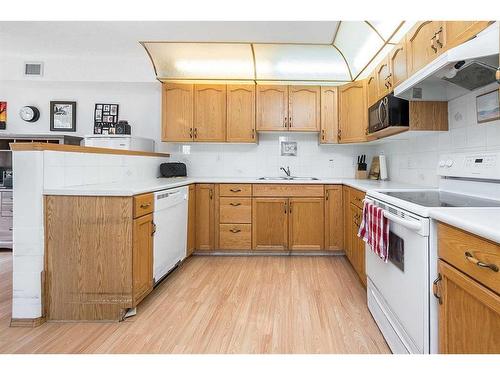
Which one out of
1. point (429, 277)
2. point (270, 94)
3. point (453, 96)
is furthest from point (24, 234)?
point (453, 96)

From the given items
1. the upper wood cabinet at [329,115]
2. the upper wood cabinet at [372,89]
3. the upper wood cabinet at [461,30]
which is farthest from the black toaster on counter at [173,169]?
the upper wood cabinet at [461,30]

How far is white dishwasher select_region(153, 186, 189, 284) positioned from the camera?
7.04 ft

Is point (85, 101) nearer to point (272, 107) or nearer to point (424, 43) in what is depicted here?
point (272, 107)

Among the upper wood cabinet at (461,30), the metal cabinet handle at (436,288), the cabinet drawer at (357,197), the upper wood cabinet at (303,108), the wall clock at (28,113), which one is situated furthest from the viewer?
the wall clock at (28,113)

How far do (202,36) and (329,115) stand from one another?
5.68ft

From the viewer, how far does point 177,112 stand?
11.1ft

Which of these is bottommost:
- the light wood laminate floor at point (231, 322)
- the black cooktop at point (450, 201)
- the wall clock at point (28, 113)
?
the light wood laminate floor at point (231, 322)

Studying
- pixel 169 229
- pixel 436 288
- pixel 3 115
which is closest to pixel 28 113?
pixel 3 115

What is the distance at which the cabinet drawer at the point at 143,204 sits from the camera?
1.81 m

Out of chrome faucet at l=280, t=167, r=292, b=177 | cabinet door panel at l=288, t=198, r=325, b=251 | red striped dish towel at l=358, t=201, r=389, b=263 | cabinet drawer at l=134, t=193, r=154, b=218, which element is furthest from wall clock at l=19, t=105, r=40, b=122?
red striped dish towel at l=358, t=201, r=389, b=263

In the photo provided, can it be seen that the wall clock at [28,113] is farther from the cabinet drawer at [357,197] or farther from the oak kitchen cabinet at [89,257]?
the cabinet drawer at [357,197]

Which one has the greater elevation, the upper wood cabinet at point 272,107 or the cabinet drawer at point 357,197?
the upper wood cabinet at point 272,107

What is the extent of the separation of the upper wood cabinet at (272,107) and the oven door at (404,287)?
2107 millimetres
